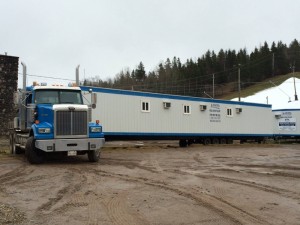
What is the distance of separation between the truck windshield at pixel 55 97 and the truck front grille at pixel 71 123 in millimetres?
987

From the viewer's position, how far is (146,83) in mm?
96750

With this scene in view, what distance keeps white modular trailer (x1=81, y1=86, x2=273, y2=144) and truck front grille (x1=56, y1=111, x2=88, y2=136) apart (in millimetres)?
7252

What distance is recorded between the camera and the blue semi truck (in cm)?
1309

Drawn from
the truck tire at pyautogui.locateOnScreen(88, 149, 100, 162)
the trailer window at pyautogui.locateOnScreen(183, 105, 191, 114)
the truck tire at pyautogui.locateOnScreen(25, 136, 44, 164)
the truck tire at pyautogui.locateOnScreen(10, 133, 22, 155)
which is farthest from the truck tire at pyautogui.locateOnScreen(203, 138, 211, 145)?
the truck tire at pyautogui.locateOnScreen(25, 136, 44, 164)

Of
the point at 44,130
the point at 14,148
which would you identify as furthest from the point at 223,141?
the point at 44,130

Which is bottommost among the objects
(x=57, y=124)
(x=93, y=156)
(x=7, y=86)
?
(x=93, y=156)

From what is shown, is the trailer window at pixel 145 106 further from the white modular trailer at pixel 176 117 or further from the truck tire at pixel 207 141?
the truck tire at pixel 207 141

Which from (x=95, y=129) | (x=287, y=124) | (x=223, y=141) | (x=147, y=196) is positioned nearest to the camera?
(x=147, y=196)

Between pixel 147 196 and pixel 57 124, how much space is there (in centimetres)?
619

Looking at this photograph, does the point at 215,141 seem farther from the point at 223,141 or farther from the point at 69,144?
the point at 69,144

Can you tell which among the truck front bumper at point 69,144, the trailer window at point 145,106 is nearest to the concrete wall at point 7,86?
the trailer window at point 145,106

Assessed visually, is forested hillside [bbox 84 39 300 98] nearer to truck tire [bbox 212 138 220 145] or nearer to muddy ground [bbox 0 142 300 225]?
truck tire [bbox 212 138 220 145]

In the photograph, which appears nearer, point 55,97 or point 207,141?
point 55,97

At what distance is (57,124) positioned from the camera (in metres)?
13.2
